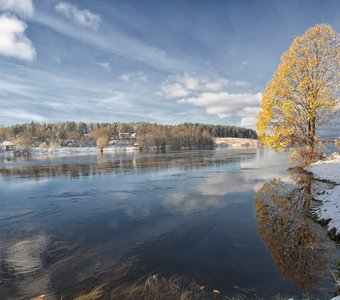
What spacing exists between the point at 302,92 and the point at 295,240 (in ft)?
63.8

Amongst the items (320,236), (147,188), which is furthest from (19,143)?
(320,236)

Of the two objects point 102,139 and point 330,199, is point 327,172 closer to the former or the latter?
point 330,199

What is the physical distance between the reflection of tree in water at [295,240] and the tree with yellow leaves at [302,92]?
35.0ft

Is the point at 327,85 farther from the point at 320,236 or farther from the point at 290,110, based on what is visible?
the point at 320,236

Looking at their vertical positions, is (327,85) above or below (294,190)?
above

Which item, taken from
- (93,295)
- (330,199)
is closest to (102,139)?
(330,199)

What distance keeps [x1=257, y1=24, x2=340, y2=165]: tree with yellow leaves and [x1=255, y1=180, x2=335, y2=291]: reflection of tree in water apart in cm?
1067

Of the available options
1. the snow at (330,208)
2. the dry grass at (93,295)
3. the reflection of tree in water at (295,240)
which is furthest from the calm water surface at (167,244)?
the snow at (330,208)

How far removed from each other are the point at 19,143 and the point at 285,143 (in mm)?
136270

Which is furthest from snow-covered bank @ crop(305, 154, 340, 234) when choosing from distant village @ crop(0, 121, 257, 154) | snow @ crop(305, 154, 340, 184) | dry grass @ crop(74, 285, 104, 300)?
distant village @ crop(0, 121, 257, 154)

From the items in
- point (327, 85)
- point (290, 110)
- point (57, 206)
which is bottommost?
point (57, 206)

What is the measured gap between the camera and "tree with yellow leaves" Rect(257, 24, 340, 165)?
23594 millimetres

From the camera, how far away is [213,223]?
12.5m

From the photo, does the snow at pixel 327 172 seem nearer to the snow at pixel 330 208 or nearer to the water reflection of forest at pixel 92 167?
the snow at pixel 330 208
